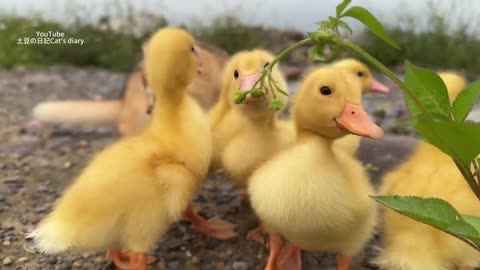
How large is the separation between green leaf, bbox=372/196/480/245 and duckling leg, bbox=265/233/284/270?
638mm

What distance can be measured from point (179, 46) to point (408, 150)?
54.3 inches

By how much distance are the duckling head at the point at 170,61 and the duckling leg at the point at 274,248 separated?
51 centimetres

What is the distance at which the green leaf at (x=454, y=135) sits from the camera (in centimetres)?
88

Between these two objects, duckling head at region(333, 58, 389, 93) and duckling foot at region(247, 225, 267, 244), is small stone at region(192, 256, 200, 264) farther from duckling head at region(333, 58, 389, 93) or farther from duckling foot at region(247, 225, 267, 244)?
duckling head at region(333, 58, 389, 93)

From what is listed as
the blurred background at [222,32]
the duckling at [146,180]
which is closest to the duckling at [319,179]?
the duckling at [146,180]

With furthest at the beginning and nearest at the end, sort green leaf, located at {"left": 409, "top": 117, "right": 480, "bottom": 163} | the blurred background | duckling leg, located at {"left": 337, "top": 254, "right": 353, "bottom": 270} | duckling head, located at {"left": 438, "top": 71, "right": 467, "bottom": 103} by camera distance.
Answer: the blurred background < duckling head, located at {"left": 438, "top": 71, "right": 467, "bottom": 103} < duckling leg, located at {"left": 337, "top": 254, "right": 353, "bottom": 270} < green leaf, located at {"left": 409, "top": 117, "right": 480, "bottom": 163}

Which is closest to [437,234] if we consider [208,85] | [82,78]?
[208,85]

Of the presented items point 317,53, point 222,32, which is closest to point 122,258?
point 317,53

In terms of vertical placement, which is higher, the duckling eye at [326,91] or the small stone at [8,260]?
the duckling eye at [326,91]

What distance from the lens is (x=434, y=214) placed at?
0.99 m

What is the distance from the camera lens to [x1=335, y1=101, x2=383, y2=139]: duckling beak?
4.22 feet

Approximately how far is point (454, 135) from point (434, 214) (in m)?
0.16

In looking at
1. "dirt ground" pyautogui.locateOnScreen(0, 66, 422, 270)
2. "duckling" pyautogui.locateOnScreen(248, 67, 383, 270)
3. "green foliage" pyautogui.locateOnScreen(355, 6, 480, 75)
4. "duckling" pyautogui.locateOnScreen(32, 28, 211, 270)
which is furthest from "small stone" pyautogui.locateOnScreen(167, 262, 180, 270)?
"green foliage" pyautogui.locateOnScreen(355, 6, 480, 75)

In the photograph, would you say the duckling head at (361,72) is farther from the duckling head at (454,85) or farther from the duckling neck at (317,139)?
the duckling neck at (317,139)
